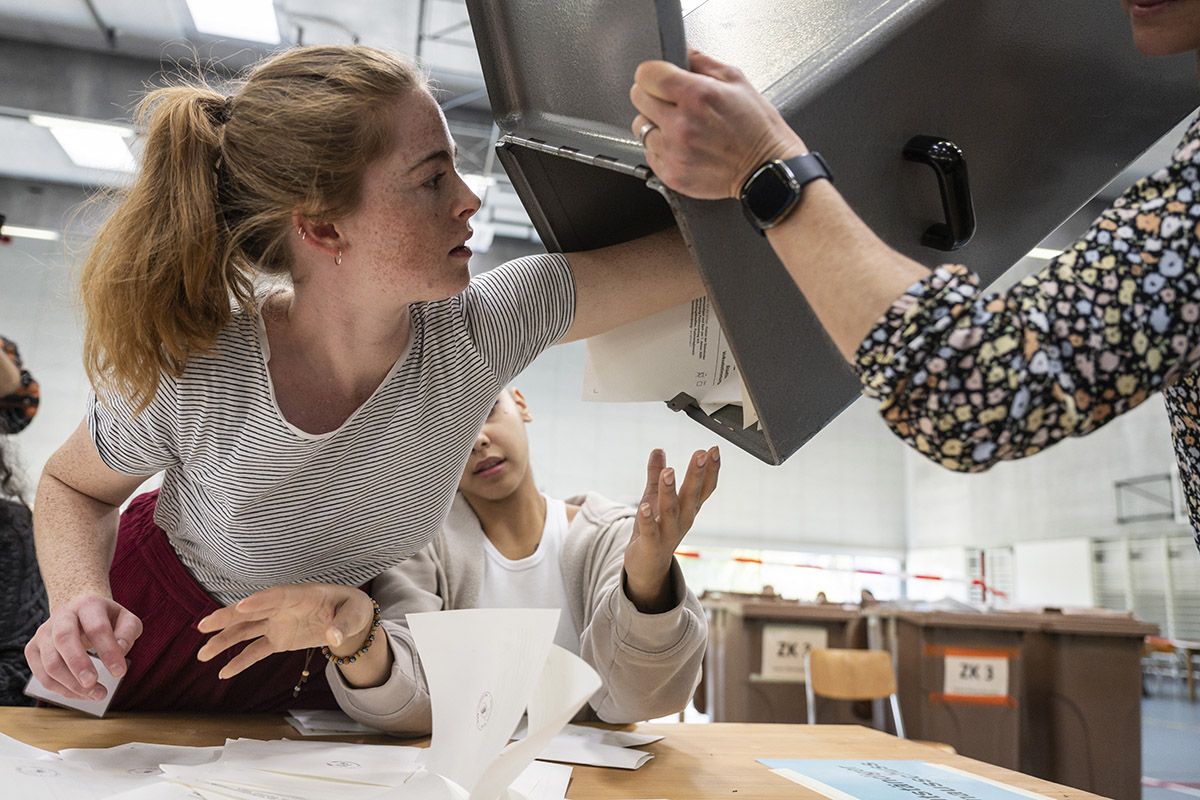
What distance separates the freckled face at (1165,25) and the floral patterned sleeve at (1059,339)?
18 centimetres

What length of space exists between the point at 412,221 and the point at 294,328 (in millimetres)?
212

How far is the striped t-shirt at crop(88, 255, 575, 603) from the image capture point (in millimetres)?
888

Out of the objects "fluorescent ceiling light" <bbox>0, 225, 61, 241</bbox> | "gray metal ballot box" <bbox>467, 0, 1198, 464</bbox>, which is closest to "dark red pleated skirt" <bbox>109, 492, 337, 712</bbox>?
"gray metal ballot box" <bbox>467, 0, 1198, 464</bbox>

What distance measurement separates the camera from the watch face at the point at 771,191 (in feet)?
1.99

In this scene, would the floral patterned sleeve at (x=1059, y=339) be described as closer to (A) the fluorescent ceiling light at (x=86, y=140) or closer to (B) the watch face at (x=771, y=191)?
(B) the watch face at (x=771, y=191)

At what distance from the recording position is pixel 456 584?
1308 millimetres

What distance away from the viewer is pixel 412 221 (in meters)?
0.88

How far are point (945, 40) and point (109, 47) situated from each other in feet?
23.0

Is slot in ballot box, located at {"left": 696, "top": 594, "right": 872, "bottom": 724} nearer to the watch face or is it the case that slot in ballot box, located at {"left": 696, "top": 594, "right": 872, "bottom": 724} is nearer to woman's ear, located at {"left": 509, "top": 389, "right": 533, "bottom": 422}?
woman's ear, located at {"left": 509, "top": 389, "right": 533, "bottom": 422}

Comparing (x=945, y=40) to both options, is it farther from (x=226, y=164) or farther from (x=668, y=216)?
(x=226, y=164)

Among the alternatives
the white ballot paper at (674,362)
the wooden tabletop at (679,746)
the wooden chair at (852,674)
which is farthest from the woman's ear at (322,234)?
the wooden chair at (852,674)

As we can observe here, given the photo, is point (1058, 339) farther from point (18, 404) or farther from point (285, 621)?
point (18, 404)

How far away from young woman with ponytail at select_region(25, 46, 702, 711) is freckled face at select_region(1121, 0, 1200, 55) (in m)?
0.45

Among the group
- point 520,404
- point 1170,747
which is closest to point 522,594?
point 520,404
